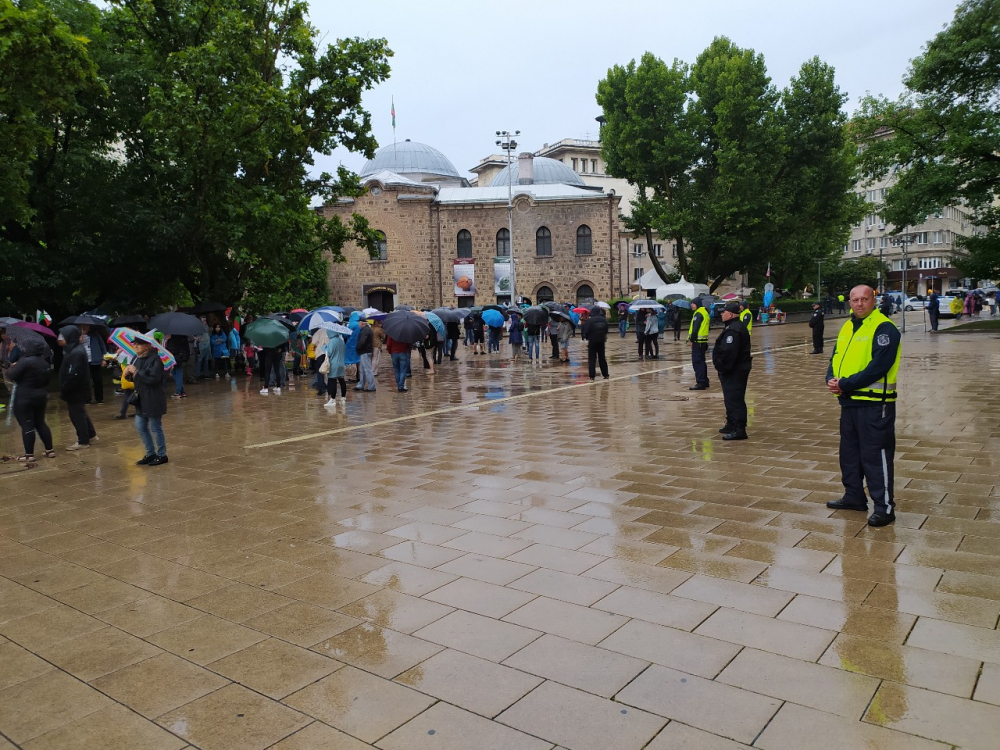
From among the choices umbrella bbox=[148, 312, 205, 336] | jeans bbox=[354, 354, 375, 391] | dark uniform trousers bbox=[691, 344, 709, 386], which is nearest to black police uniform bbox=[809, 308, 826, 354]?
dark uniform trousers bbox=[691, 344, 709, 386]

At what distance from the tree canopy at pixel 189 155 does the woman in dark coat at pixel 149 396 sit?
1027 centimetres

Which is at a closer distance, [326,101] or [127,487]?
[127,487]

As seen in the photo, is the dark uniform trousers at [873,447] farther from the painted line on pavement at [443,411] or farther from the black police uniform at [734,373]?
the painted line on pavement at [443,411]

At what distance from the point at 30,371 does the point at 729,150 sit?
35.7 m

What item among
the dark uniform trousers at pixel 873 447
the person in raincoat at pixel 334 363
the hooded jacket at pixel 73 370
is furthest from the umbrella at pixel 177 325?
the dark uniform trousers at pixel 873 447

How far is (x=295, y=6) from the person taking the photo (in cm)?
2148

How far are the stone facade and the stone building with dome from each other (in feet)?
0.22

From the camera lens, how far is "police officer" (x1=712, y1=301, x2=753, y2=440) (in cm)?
943

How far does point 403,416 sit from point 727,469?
6.23m

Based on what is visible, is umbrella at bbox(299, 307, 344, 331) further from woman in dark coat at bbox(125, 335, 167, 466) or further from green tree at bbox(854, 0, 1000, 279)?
green tree at bbox(854, 0, 1000, 279)

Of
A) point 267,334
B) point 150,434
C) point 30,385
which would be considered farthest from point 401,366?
point 30,385

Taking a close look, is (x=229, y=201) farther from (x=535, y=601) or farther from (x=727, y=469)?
(x=535, y=601)

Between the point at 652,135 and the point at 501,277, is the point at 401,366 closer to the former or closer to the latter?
the point at 652,135

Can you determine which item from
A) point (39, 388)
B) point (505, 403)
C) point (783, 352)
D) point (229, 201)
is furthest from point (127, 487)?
point (783, 352)
